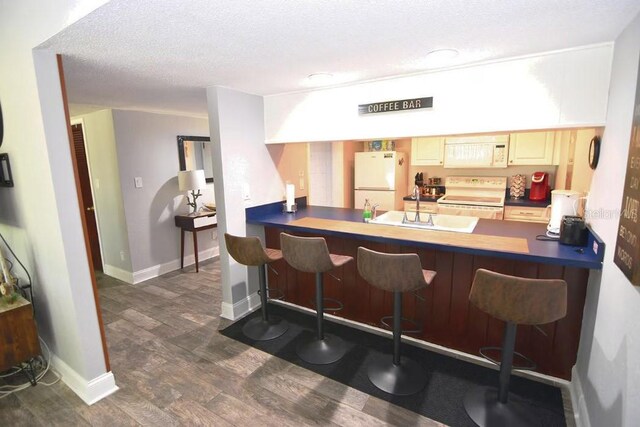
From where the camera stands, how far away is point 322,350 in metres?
2.50

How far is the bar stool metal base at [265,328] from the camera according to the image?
2732mm

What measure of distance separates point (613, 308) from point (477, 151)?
3435mm

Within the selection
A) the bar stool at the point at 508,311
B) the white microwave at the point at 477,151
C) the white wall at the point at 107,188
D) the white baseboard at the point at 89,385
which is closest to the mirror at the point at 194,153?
the white wall at the point at 107,188

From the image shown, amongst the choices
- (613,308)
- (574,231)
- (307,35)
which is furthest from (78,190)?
(574,231)

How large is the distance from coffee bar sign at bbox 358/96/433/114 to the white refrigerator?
252cm

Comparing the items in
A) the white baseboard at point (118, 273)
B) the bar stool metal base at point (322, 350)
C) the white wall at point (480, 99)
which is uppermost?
the white wall at point (480, 99)

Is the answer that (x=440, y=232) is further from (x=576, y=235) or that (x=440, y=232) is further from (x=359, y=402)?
(x=359, y=402)

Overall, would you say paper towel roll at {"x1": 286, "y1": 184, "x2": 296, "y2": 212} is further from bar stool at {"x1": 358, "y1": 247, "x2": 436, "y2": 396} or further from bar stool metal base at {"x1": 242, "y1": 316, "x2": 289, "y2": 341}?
bar stool at {"x1": 358, "y1": 247, "x2": 436, "y2": 396}

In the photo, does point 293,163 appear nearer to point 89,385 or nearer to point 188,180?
point 188,180

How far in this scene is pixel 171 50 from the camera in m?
1.80

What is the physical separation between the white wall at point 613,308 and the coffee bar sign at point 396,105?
102 centimetres

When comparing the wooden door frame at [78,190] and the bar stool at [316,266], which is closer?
the wooden door frame at [78,190]

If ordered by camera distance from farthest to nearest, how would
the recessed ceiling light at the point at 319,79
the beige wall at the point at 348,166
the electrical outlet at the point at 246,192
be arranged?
the beige wall at the point at 348,166
the electrical outlet at the point at 246,192
the recessed ceiling light at the point at 319,79

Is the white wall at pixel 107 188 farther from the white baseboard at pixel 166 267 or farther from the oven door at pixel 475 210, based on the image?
the oven door at pixel 475 210
